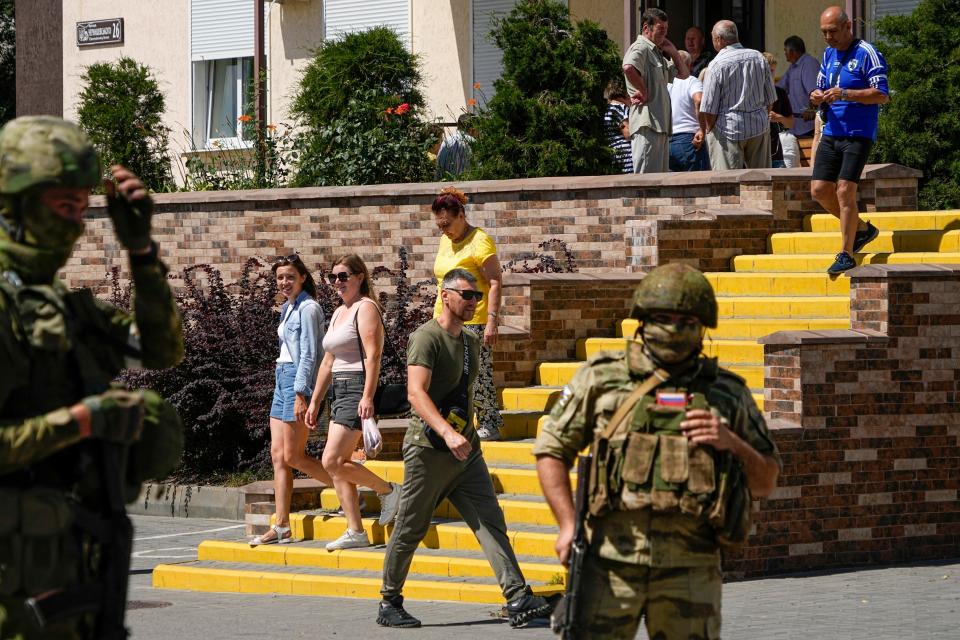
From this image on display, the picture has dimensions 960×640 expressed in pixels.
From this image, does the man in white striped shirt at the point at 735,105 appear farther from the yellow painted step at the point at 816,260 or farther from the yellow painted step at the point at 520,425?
the yellow painted step at the point at 520,425

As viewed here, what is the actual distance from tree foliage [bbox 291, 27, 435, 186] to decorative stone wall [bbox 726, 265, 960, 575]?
7.52 meters

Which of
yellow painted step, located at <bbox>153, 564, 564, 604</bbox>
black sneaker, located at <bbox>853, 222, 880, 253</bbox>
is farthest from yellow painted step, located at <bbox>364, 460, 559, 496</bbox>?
black sneaker, located at <bbox>853, 222, 880, 253</bbox>

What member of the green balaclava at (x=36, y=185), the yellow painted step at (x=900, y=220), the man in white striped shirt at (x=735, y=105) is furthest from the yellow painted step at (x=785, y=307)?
the green balaclava at (x=36, y=185)

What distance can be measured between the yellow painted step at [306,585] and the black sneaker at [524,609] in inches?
16.4

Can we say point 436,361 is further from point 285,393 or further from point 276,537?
point 276,537

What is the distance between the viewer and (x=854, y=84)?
40.9 ft

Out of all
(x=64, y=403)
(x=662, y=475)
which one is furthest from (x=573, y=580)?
(x=64, y=403)

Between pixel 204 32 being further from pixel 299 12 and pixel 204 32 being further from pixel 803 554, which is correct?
pixel 803 554

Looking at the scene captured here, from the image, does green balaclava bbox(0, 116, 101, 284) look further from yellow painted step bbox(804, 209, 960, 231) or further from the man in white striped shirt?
the man in white striped shirt

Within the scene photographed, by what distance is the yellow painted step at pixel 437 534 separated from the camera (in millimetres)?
10688

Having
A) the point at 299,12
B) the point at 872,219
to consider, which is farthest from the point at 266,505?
the point at 299,12

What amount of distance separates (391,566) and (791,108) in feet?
29.1

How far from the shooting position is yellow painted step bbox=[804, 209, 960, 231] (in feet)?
43.3

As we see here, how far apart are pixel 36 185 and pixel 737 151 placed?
1074cm
